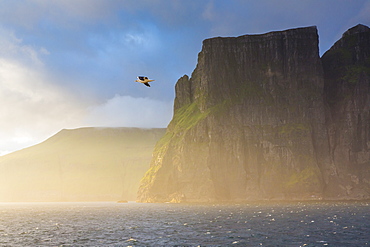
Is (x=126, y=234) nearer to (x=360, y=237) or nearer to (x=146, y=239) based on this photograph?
(x=146, y=239)

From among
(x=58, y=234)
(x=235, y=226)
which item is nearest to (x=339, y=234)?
(x=235, y=226)

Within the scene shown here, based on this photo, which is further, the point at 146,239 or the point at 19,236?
the point at 19,236

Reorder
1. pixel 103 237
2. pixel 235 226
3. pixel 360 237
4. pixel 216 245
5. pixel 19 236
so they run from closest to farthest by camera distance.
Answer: pixel 216 245, pixel 360 237, pixel 103 237, pixel 19 236, pixel 235 226

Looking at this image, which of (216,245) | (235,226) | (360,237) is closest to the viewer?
(216,245)

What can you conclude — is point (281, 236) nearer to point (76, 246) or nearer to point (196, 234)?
point (196, 234)

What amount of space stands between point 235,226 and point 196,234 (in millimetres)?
11872

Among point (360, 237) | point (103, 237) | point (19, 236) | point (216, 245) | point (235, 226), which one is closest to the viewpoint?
point (216, 245)

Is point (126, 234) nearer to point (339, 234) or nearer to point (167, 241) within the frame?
point (167, 241)

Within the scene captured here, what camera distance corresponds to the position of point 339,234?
5956cm

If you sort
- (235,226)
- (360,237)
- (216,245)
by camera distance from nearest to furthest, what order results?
(216,245) → (360,237) → (235,226)

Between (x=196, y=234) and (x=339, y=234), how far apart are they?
21287 millimetres

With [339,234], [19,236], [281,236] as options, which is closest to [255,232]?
[281,236]

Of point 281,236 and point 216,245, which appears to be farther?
point 281,236

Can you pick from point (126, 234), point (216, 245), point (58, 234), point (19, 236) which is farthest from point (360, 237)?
point (19, 236)
